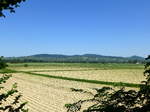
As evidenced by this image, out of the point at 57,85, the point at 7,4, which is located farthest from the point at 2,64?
the point at 57,85

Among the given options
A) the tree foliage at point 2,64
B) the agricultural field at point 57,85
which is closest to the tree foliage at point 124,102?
the agricultural field at point 57,85

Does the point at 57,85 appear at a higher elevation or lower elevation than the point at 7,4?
lower

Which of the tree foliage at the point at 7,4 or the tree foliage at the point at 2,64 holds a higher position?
the tree foliage at the point at 7,4

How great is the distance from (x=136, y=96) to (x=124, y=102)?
0.12 meters

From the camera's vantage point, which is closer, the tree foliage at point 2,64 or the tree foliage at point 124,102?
the tree foliage at point 124,102

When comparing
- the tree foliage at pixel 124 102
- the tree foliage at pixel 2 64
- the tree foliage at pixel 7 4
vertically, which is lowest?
the tree foliage at pixel 124 102

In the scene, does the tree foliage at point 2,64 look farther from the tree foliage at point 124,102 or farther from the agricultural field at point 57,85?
the agricultural field at point 57,85

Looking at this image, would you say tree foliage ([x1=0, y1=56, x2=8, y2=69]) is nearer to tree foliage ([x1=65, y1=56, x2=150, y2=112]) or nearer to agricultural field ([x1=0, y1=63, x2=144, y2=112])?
tree foliage ([x1=65, y1=56, x2=150, y2=112])

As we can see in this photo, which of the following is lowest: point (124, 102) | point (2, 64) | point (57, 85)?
point (57, 85)

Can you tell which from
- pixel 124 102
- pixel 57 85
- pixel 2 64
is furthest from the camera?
pixel 57 85

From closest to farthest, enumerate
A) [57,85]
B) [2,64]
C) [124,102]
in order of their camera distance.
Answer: [124,102], [2,64], [57,85]

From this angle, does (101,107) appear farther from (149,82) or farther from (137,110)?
(149,82)

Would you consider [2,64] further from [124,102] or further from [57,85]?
[57,85]

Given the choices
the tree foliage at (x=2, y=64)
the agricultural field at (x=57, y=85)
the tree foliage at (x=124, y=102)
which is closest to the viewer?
the tree foliage at (x=124, y=102)
